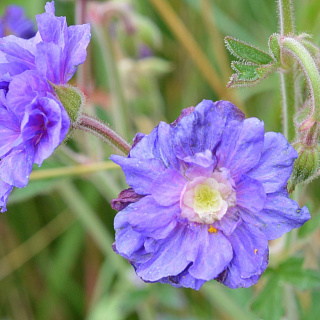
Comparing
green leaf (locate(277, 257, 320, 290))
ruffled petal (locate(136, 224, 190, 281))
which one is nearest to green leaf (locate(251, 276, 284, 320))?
green leaf (locate(277, 257, 320, 290))

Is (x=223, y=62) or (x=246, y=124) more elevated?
(x=246, y=124)

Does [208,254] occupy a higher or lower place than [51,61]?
lower

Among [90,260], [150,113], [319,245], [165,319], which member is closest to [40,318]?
[90,260]

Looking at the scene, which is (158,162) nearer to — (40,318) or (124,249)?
(124,249)

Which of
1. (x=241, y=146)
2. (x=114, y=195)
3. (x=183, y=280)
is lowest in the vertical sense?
(x=114, y=195)

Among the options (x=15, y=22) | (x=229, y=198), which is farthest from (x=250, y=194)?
(x=15, y=22)

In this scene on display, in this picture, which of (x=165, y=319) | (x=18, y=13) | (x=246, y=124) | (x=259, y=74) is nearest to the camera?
(x=246, y=124)

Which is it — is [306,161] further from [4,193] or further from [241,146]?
[4,193]

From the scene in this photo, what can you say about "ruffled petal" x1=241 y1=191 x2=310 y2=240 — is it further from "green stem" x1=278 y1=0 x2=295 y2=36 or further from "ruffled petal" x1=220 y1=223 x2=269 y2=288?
"green stem" x1=278 y1=0 x2=295 y2=36
